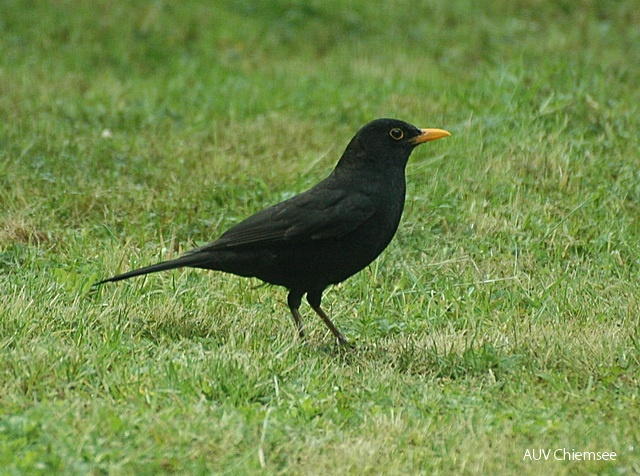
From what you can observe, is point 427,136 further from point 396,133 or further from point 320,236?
point 320,236

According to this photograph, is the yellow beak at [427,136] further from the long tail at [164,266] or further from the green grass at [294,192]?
the long tail at [164,266]

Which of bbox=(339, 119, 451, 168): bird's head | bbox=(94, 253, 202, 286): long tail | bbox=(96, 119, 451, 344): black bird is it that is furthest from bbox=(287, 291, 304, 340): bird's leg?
bbox=(339, 119, 451, 168): bird's head

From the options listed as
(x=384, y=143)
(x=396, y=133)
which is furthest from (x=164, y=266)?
(x=396, y=133)

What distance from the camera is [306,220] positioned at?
18.0 ft

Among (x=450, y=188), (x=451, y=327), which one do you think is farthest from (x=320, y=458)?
(x=450, y=188)

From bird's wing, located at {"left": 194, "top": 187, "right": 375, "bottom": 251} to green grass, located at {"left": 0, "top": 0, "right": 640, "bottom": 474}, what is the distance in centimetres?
46

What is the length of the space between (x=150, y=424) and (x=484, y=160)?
4.44 metres

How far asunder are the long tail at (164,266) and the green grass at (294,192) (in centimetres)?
23

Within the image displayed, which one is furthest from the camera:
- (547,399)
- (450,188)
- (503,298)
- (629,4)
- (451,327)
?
(629,4)

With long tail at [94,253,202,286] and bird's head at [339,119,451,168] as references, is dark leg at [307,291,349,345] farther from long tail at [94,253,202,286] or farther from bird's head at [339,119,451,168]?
bird's head at [339,119,451,168]

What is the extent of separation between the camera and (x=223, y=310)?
577 cm

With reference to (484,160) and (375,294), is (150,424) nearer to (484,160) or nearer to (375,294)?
(375,294)

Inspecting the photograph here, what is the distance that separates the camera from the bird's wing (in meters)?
5.41

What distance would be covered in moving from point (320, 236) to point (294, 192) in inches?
88.9
